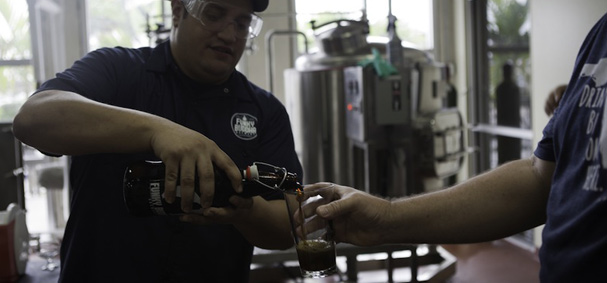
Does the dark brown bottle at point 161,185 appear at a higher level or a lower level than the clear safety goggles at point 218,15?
lower

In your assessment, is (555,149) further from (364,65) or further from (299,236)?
(364,65)

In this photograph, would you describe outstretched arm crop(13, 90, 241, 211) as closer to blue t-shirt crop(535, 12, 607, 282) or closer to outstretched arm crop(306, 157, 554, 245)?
outstretched arm crop(306, 157, 554, 245)

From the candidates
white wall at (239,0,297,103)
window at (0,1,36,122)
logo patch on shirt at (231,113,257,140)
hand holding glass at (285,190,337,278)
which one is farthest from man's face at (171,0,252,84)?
window at (0,1,36,122)

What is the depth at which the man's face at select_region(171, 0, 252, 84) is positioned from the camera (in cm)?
159

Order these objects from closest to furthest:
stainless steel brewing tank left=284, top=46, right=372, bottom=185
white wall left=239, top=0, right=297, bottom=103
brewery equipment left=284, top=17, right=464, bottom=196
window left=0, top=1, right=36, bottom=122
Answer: brewery equipment left=284, top=17, right=464, bottom=196 < stainless steel brewing tank left=284, top=46, right=372, bottom=185 < window left=0, top=1, right=36, bottom=122 < white wall left=239, top=0, right=297, bottom=103

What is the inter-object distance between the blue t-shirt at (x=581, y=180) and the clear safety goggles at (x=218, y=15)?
896 mm

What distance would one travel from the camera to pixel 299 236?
3.87ft

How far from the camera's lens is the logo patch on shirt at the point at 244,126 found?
1586mm

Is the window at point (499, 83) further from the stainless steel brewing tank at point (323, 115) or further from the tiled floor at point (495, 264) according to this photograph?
the stainless steel brewing tank at point (323, 115)

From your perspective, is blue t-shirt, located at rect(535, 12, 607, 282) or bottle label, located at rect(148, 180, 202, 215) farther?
bottle label, located at rect(148, 180, 202, 215)

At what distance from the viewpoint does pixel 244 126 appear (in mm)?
1598

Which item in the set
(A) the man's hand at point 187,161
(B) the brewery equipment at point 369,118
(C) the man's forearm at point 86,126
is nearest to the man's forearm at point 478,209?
(A) the man's hand at point 187,161

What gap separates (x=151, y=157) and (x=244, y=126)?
10.8 inches

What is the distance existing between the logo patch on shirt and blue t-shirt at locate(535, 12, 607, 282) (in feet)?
2.61
